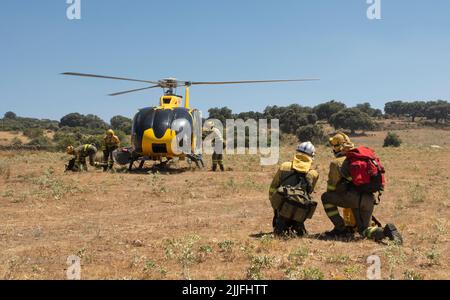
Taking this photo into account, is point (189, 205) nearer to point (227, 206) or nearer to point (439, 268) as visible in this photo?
point (227, 206)

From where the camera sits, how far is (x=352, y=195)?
786 centimetres

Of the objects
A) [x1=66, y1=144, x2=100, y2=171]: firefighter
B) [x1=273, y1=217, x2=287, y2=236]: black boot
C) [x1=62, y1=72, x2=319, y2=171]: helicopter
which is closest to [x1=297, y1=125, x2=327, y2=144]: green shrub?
[x1=62, y1=72, x2=319, y2=171]: helicopter

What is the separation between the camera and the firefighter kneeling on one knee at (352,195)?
7.61 metres

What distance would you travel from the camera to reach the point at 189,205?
11.8m

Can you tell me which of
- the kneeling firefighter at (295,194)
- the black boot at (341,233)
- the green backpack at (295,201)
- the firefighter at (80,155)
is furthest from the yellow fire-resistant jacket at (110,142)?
the black boot at (341,233)

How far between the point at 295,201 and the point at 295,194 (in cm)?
11

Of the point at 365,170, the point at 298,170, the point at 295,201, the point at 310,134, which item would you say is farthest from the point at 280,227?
the point at 310,134

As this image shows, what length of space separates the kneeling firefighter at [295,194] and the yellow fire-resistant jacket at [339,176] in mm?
296

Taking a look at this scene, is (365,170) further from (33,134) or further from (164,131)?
(33,134)

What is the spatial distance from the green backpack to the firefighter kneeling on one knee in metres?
0.48

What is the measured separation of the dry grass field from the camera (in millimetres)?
6160

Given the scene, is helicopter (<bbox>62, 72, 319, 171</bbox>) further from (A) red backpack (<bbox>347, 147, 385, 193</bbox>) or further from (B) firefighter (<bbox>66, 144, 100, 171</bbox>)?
(A) red backpack (<bbox>347, 147, 385, 193</bbox>)

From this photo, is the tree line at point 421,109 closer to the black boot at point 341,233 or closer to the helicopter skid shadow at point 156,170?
the helicopter skid shadow at point 156,170
